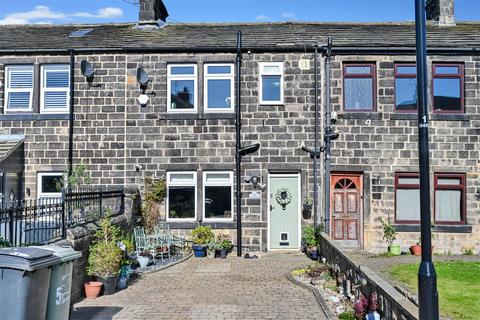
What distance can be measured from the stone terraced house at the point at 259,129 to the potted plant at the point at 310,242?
59 centimetres

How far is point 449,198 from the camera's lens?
13906 mm

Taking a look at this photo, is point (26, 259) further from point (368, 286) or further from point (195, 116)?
point (195, 116)

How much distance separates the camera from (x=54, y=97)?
14375mm

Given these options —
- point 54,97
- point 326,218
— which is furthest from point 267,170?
point 54,97

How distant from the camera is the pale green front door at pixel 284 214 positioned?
13.9 m

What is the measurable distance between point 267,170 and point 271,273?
12.5ft

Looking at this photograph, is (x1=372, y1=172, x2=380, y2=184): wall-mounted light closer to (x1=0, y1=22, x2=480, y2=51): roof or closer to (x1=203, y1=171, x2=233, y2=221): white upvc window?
(x1=0, y1=22, x2=480, y2=51): roof

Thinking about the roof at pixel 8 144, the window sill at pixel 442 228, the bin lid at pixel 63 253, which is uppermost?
the roof at pixel 8 144

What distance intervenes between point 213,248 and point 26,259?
314 inches

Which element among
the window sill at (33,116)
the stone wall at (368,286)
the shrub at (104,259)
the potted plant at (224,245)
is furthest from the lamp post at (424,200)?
the window sill at (33,116)

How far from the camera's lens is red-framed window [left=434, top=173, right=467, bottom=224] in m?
13.9

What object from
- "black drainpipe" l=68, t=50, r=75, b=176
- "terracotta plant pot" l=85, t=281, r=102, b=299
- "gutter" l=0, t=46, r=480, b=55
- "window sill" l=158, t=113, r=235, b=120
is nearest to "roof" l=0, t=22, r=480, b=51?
"gutter" l=0, t=46, r=480, b=55

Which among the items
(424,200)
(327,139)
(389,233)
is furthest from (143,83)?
(424,200)

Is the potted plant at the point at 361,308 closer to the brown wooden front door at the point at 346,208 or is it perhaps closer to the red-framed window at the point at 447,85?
the brown wooden front door at the point at 346,208
